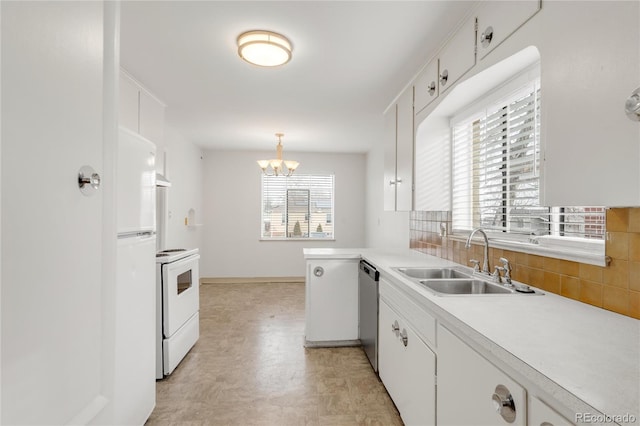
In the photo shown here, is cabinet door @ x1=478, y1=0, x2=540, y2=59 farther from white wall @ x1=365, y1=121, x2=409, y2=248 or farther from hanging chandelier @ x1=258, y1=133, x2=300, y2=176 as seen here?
hanging chandelier @ x1=258, y1=133, x2=300, y2=176

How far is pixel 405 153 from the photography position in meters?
2.69

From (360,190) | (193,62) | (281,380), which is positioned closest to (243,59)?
(193,62)

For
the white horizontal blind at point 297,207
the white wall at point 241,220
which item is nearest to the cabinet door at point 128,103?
the white wall at point 241,220

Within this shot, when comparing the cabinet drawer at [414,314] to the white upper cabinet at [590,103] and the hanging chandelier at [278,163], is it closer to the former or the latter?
the white upper cabinet at [590,103]

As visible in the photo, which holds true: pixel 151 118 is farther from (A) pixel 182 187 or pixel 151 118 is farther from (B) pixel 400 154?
(B) pixel 400 154

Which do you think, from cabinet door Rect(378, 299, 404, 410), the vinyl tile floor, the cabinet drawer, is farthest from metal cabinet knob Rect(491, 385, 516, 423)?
the vinyl tile floor

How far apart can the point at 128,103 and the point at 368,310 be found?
258 centimetres

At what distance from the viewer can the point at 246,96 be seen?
303cm

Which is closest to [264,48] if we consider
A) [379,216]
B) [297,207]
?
[379,216]

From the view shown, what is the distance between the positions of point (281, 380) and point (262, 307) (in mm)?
1948

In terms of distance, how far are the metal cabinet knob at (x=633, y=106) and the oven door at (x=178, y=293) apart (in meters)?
2.63

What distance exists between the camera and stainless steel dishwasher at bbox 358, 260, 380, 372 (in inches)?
95.7

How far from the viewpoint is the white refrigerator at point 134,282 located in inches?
61.4

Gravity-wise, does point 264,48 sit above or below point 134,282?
above
